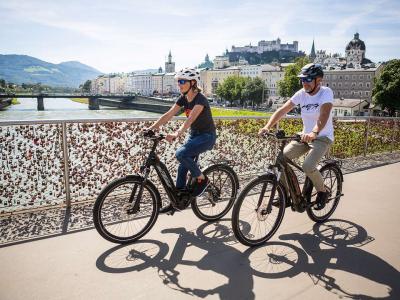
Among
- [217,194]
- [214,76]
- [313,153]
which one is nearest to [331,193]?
[313,153]

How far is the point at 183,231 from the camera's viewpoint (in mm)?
4355

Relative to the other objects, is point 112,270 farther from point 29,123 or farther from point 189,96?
point 29,123

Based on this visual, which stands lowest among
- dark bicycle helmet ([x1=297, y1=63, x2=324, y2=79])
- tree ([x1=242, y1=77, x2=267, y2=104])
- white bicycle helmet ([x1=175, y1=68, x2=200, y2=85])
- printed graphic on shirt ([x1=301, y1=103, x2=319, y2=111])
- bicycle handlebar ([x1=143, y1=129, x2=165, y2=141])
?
bicycle handlebar ([x1=143, y1=129, x2=165, y2=141])

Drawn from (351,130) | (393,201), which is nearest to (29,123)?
(393,201)

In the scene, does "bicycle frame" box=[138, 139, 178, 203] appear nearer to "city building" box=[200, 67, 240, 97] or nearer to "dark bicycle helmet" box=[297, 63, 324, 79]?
"dark bicycle helmet" box=[297, 63, 324, 79]

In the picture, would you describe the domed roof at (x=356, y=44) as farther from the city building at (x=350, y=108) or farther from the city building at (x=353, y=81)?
the city building at (x=350, y=108)

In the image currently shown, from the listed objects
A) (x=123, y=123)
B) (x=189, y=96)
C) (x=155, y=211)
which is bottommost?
(x=155, y=211)

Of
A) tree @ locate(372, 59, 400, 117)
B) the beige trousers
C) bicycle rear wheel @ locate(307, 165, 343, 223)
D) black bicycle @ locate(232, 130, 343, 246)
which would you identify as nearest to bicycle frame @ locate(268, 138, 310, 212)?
black bicycle @ locate(232, 130, 343, 246)

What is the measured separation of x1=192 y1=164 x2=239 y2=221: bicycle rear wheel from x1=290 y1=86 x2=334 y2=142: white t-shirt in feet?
4.14

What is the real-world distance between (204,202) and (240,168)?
236 centimetres

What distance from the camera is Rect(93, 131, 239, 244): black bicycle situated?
3846mm

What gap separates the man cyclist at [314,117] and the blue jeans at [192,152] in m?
Answer: 0.70

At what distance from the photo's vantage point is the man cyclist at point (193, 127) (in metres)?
4.02

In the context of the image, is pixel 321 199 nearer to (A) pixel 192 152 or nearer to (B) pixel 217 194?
(B) pixel 217 194
